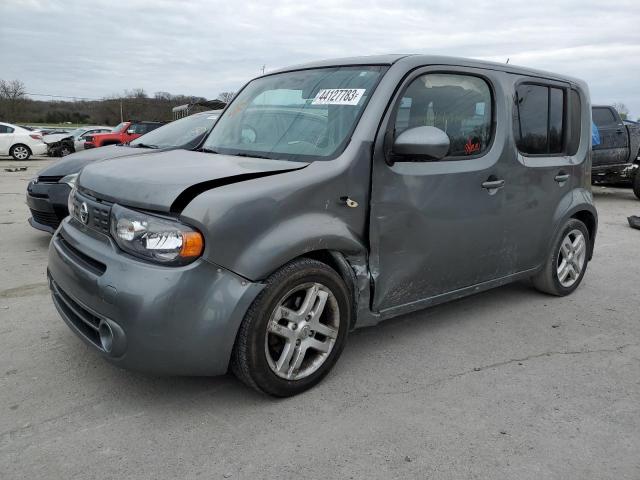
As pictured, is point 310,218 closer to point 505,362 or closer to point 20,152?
point 505,362

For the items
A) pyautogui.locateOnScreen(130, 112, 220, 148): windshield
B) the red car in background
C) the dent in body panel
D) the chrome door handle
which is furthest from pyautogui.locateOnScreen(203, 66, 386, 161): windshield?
the red car in background

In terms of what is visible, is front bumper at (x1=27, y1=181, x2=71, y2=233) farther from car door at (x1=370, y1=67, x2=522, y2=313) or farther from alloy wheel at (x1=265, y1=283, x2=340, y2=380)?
car door at (x1=370, y1=67, x2=522, y2=313)

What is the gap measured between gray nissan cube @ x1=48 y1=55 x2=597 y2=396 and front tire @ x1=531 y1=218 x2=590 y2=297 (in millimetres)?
294

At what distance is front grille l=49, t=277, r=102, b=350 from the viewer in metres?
2.59

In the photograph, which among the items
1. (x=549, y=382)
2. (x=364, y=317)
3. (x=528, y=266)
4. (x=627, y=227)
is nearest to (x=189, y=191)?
(x=364, y=317)

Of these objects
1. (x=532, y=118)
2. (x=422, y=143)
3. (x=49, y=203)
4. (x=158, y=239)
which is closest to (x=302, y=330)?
(x=158, y=239)

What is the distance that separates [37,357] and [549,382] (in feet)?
9.76

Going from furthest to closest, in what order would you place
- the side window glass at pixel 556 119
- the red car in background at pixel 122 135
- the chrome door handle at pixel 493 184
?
1. the red car in background at pixel 122 135
2. the side window glass at pixel 556 119
3. the chrome door handle at pixel 493 184

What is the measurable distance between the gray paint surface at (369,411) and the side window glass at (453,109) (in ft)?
4.34

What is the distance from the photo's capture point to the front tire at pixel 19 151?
20219 millimetres

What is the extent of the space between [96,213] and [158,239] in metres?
0.55

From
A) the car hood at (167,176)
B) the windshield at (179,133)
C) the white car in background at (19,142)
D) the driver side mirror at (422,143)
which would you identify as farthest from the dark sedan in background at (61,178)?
the white car in background at (19,142)

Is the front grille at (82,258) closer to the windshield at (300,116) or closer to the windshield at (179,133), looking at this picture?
the windshield at (300,116)

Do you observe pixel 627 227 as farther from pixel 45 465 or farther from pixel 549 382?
pixel 45 465
